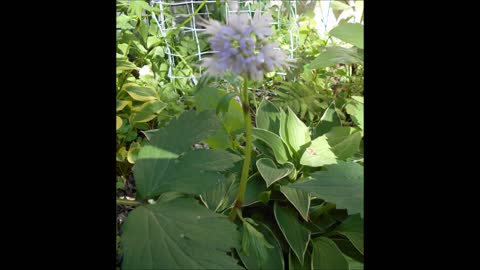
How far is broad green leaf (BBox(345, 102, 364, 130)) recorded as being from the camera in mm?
1033

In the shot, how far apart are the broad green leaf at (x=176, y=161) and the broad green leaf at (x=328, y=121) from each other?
335 mm

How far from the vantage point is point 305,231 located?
91 cm

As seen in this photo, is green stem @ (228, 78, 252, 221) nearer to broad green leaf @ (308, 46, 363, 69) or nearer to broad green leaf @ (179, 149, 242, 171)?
broad green leaf @ (179, 149, 242, 171)

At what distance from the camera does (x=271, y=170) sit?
0.95 metres

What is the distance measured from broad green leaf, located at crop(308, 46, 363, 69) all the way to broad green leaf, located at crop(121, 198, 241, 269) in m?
0.40

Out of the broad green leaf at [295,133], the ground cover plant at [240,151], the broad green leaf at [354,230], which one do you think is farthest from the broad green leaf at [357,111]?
the broad green leaf at [354,230]

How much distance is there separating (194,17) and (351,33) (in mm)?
336

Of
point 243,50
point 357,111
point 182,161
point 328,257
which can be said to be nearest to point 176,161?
point 182,161

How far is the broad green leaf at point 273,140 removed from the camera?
1.01 meters

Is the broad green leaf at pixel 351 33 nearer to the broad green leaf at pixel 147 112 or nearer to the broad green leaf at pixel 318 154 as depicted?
the broad green leaf at pixel 318 154

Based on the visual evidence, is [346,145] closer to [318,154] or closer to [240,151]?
[318,154]

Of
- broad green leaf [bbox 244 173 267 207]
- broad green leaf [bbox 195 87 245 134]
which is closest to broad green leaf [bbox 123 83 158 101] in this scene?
broad green leaf [bbox 195 87 245 134]
